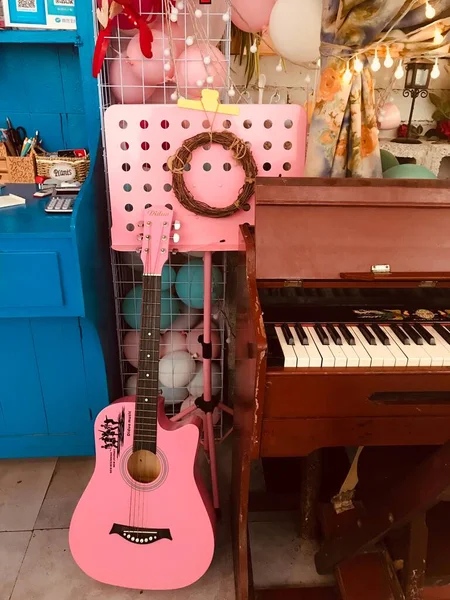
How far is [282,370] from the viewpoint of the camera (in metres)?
1.11

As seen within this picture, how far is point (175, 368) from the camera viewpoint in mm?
1903

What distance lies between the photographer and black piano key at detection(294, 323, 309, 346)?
45.7 inches

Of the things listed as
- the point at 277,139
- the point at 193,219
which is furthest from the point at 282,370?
the point at 277,139

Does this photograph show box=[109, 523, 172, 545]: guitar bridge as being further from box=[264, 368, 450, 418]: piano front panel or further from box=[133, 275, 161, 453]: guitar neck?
box=[264, 368, 450, 418]: piano front panel

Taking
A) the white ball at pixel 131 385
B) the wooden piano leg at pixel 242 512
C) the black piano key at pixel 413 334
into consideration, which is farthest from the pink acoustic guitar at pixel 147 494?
the black piano key at pixel 413 334

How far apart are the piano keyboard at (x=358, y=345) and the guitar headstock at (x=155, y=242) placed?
396mm

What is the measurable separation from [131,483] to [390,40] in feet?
4.52

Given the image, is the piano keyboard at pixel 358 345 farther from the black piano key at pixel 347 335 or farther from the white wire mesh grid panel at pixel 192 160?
the white wire mesh grid panel at pixel 192 160

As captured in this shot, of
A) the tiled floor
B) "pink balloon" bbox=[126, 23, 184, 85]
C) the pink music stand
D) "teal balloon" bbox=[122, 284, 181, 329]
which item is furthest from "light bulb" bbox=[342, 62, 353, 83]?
the tiled floor

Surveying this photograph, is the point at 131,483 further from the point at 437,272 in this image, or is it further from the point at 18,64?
the point at 18,64

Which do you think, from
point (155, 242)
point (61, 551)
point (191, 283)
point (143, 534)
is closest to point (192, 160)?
point (155, 242)

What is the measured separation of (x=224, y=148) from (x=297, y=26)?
1.27 feet

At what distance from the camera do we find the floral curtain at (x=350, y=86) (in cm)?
127

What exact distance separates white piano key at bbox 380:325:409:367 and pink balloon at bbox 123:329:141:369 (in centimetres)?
98
